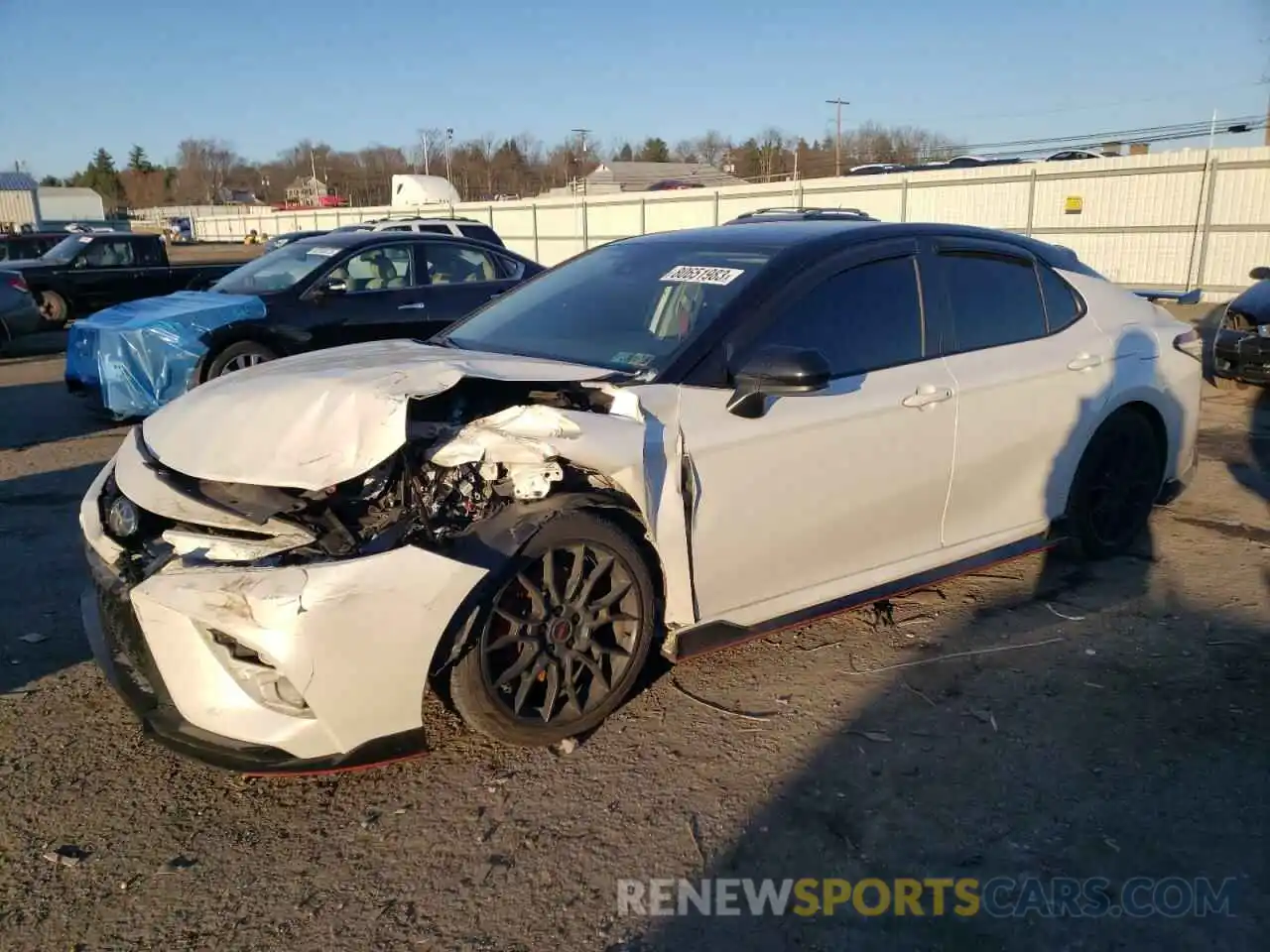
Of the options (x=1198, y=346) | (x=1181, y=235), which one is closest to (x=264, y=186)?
(x=1181, y=235)

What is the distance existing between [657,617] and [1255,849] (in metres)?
1.87

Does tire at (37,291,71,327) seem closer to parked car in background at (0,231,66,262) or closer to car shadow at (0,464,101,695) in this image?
parked car in background at (0,231,66,262)

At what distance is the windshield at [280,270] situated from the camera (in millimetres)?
8844

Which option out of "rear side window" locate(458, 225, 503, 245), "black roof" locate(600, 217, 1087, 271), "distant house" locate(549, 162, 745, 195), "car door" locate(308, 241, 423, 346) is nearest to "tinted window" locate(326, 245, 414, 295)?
"car door" locate(308, 241, 423, 346)

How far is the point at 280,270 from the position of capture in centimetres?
909

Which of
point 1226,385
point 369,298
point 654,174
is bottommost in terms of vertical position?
point 1226,385

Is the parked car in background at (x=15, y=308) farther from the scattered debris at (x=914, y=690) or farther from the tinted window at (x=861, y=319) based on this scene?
the scattered debris at (x=914, y=690)

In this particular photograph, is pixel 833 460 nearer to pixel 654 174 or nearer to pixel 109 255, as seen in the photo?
pixel 109 255

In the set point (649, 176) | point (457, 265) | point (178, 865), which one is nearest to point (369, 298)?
point (457, 265)

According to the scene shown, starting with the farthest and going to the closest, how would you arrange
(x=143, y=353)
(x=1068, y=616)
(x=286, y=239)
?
(x=286, y=239) → (x=143, y=353) → (x=1068, y=616)

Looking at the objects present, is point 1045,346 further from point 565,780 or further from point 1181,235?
point 1181,235

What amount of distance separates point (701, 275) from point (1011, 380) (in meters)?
1.45

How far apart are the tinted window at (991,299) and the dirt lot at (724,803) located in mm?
1255

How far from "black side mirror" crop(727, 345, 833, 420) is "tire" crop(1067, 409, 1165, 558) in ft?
6.69
